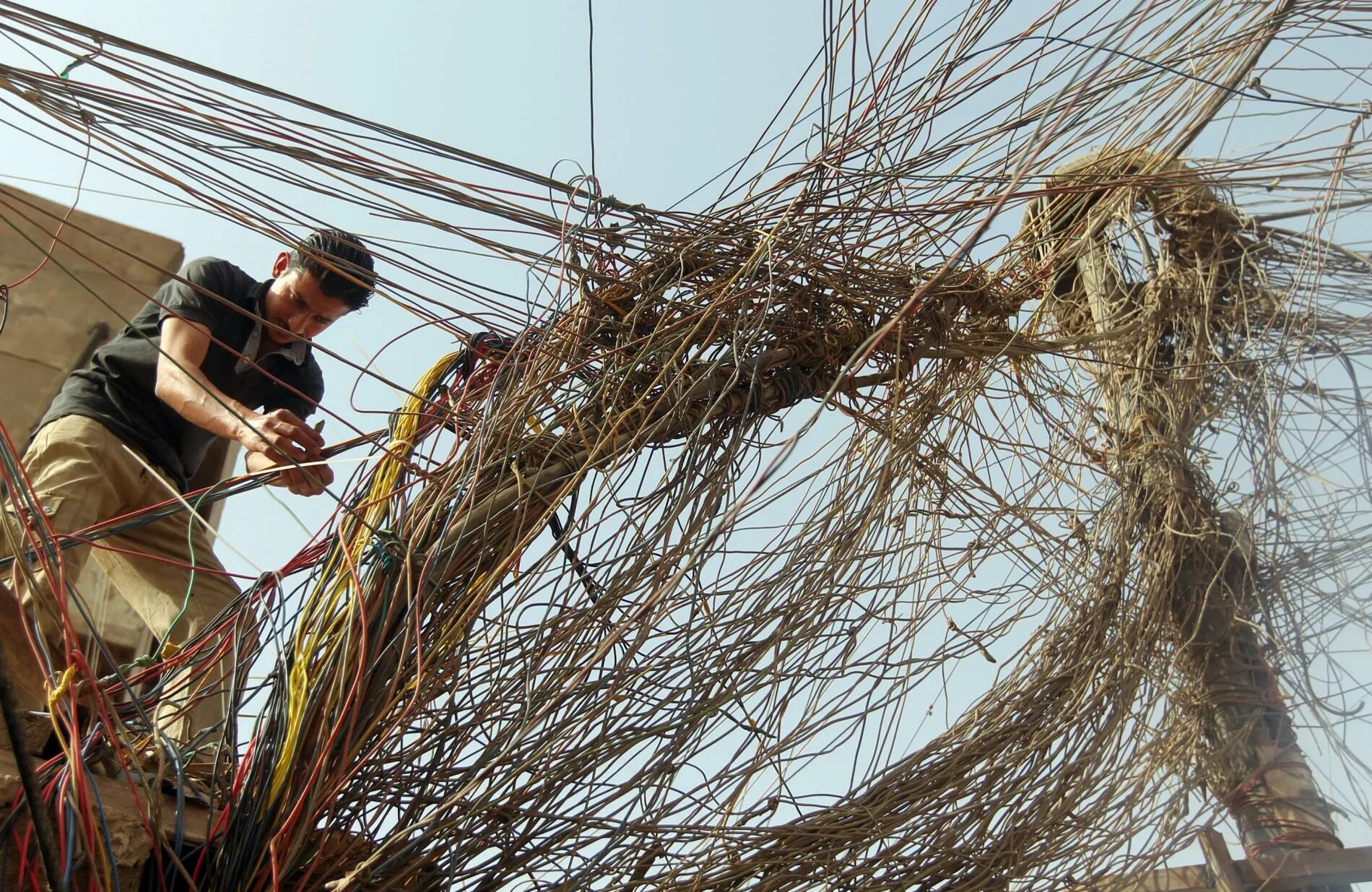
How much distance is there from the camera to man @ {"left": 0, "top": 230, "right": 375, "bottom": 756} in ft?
10.1

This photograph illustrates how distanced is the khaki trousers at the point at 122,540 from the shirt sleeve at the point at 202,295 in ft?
1.38

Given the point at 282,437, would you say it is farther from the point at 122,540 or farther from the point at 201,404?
the point at 122,540

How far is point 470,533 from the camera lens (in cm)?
276

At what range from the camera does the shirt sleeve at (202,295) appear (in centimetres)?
337

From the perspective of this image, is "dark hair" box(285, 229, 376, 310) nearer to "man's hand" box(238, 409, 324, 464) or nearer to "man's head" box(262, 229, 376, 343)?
"man's head" box(262, 229, 376, 343)

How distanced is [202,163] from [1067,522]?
2.99 metres

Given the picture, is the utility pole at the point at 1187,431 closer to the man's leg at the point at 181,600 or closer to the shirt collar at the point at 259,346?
the shirt collar at the point at 259,346

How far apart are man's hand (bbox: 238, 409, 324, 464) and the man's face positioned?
2.23ft

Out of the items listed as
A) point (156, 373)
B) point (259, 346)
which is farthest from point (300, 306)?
point (156, 373)

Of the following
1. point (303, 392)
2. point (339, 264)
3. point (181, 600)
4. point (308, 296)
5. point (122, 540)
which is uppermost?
point (308, 296)

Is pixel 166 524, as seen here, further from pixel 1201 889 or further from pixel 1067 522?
pixel 1201 889

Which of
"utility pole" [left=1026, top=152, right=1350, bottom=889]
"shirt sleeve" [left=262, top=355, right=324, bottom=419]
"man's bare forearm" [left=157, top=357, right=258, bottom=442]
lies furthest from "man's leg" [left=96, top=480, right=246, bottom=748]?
"utility pole" [left=1026, top=152, right=1350, bottom=889]

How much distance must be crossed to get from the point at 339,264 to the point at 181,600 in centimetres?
119

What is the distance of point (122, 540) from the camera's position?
3375 millimetres
